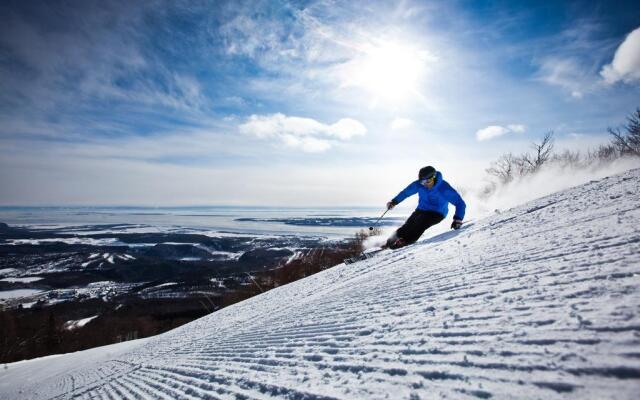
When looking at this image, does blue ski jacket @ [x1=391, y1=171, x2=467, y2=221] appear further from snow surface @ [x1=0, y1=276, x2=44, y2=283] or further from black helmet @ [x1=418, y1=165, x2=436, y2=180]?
snow surface @ [x1=0, y1=276, x2=44, y2=283]

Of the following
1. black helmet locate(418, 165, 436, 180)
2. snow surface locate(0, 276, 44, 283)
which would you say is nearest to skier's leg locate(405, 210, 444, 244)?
black helmet locate(418, 165, 436, 180)

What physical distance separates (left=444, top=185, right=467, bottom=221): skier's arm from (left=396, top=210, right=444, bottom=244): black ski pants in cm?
54

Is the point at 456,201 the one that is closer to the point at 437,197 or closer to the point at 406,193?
the point at 437,197

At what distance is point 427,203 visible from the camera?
710 centimetres

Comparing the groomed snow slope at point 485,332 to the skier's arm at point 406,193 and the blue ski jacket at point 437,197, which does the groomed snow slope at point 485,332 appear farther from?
the skier's arm at point 406,193

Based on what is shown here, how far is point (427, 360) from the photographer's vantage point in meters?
1.76

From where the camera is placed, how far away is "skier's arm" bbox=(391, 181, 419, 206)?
706 cm

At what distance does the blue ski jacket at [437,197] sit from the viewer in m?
6.57

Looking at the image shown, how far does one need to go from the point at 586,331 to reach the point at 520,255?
169 cm

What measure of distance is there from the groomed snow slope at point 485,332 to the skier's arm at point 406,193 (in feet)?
9.63

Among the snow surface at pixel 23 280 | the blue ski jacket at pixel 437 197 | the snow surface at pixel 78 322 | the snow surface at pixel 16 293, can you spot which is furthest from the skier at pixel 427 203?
the snow surface at pixel 23 280

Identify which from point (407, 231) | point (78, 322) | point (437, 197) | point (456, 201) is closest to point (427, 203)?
point (437, 197)

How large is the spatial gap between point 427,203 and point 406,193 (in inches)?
20.6

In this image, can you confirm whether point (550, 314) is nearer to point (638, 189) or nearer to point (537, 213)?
point (638, 189)
